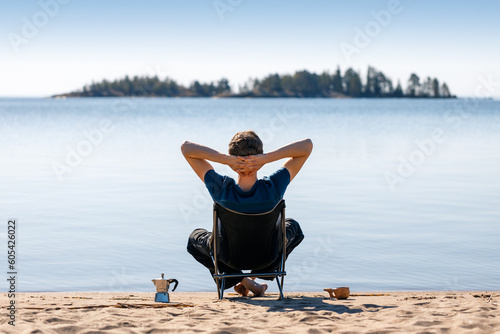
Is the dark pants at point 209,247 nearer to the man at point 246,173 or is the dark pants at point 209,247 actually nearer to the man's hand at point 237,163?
the man at point 246,173

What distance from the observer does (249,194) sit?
4.36 m

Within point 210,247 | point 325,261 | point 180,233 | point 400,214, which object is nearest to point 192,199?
point 180,233

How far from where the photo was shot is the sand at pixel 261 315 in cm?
366

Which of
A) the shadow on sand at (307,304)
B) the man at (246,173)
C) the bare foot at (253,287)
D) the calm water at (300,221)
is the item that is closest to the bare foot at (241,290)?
the bare foot at (253,287)

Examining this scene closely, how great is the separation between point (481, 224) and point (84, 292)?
5214 mm

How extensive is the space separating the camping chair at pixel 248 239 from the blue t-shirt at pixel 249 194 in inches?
1.4

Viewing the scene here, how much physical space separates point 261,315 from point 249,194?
2.62ft

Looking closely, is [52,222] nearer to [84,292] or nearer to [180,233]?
[180,233]

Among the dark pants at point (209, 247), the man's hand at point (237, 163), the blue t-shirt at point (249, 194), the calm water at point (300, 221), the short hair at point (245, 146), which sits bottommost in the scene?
the calm water at point (300, 221)

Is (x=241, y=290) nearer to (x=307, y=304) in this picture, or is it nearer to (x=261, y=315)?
(x=307, y=304)

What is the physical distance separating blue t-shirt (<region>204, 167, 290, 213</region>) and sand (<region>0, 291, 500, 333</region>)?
0.67 metres

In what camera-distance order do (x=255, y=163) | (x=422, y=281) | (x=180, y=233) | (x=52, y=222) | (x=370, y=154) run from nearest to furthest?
1. (x=255, y=163)
2. (x=422, y=281)
3. (x=180, y=233)
4. (x=52, y=222)
5. (x=370, y=154)

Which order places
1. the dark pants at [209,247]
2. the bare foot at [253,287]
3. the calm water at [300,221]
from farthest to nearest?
the calm water at [300,221]
the bare foot at [253,287]
the dark pants at [209,247]

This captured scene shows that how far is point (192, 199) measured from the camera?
10188 mm
